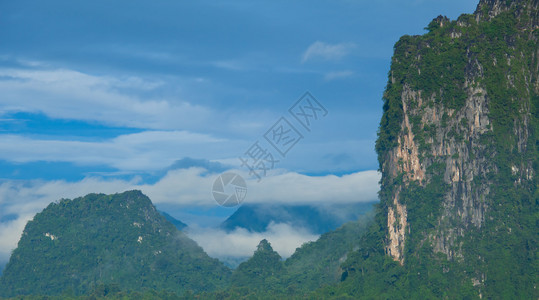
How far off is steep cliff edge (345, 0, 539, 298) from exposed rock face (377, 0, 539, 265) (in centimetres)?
6

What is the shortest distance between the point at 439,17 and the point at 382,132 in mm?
7543

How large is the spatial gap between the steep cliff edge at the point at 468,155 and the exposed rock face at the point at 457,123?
0.06 metres

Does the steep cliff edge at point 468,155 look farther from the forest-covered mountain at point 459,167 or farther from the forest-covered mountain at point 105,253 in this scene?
the forest-covered mountain at point 105,253

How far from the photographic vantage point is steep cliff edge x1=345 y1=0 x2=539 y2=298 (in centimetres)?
4209

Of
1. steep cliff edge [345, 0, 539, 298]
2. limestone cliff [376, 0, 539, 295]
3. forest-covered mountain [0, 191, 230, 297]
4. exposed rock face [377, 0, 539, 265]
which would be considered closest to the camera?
steep cliff edge [345, 0, 539, 298]

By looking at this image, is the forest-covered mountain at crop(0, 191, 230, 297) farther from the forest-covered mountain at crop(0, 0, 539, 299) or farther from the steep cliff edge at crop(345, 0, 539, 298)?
the steep cliff edge at crop(345, 0, 539, 298)

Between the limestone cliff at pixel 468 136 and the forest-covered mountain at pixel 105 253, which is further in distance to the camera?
the forest-covered mountain at pixel 105 253

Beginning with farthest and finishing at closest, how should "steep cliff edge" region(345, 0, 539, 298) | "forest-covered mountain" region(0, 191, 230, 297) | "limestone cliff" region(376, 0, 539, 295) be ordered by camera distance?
"forest-covered mountain" region(0, 191, 230, 297) → "limestone cliff" region(376, 0, 539, 295) → "steep cliff edge" region(345, 0, 539, 298)

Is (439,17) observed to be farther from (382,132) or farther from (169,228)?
(169,228)

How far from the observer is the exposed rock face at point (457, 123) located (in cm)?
4294

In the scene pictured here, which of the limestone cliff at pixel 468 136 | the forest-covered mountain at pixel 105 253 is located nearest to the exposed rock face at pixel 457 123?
the limestone cliff at pixel 468 136

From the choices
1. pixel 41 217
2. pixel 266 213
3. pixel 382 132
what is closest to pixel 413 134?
pixel 382 132

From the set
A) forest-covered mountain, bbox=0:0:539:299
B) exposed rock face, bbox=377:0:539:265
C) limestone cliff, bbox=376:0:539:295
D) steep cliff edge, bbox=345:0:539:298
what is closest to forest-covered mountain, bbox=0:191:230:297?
forest-covered mountain, bbox=0:0:539:299

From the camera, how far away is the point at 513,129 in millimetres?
42906
